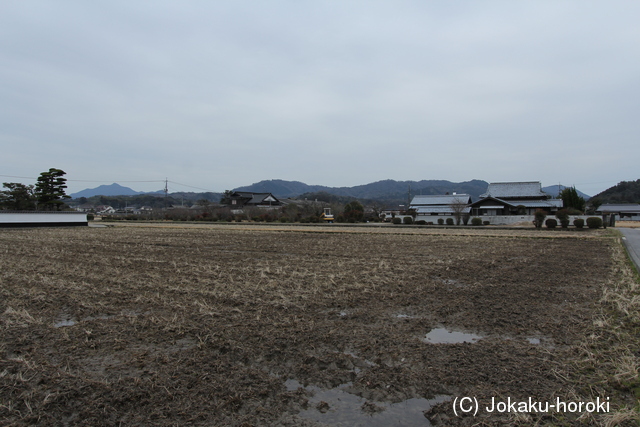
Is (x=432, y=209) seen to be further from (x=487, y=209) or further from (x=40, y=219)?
(x=40, y=219)

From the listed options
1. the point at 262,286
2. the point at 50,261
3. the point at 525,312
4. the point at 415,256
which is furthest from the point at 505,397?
the point at 50,261

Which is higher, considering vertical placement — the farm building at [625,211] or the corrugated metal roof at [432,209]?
the corrugated metal roof at [432,209]

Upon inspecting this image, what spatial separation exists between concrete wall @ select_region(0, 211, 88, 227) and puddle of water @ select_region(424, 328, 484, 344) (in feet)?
116

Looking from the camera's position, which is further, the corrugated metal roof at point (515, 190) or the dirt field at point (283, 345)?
the corrugated metal roof at point (515, 190)

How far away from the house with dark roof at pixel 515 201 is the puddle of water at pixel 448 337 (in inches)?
1703

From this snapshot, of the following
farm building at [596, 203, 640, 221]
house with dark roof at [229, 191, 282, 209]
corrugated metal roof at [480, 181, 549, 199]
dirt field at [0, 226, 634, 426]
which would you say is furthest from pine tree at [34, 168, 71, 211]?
farm building at [596, 203, 640, 221]

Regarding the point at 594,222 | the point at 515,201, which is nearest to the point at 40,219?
the point at 594,222

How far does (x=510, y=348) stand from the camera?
13.1 ft

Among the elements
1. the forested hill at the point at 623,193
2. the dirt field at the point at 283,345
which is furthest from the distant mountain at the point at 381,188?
the dirt field at the point at 283,345

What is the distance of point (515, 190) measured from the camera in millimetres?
50281

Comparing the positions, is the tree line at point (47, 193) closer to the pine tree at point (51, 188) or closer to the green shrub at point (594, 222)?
the pine tree at point (51, 188)

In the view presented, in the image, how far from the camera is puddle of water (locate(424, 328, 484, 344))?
4305mm

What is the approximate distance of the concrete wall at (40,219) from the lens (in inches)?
1153

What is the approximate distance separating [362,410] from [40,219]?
36785 mm
